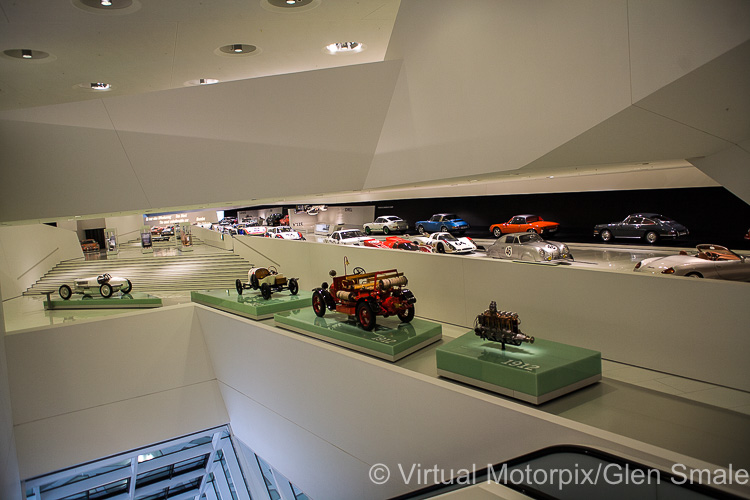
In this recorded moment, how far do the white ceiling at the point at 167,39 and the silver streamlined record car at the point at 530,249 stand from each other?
6641mm

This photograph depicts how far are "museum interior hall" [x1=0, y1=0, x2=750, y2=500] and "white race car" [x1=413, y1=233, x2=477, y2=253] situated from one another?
2743 millimetres

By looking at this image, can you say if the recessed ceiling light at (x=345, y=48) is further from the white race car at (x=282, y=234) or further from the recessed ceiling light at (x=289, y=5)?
the white race car at (x=282, y=234)

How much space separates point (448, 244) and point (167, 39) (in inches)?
432

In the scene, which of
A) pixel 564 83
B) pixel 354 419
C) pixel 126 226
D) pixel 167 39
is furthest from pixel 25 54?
pixel 126 226

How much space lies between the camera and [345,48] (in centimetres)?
1077

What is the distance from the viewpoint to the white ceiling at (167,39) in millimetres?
7055

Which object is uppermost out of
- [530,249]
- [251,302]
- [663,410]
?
[530,249]

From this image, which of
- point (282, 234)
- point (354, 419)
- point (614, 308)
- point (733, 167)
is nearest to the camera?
point (733, 167)

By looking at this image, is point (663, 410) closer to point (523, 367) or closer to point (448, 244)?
point (523, 367)

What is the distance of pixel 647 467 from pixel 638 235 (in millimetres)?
14423

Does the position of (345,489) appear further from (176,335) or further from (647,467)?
(176,335)

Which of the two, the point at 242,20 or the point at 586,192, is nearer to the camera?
the point at 242,20

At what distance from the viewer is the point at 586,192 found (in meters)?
16.9

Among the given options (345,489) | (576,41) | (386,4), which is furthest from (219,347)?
(576,41)
